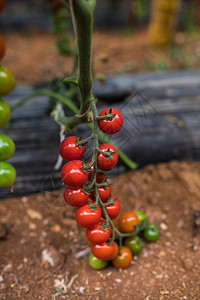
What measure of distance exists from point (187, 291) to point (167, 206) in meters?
0.38

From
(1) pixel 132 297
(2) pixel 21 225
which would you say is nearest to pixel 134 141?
(2) pixel 21 225

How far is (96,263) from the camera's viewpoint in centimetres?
95

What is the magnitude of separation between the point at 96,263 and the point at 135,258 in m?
0.14

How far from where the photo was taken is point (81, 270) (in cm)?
99

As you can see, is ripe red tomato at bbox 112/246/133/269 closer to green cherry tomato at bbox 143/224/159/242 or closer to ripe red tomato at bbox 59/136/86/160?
green cherry tomato at bbox 143/224/159/242

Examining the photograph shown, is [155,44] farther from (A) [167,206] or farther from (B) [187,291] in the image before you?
(B) [187,291]

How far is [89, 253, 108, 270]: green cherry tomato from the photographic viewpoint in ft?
3.11

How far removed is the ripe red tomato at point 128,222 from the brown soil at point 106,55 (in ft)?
4.36

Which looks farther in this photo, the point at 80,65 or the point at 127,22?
the point at 127,22

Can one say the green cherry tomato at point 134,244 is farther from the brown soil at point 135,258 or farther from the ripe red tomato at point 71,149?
the ripe red tomato at point 71,149

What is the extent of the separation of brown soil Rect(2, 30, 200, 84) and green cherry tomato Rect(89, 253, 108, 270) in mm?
1416

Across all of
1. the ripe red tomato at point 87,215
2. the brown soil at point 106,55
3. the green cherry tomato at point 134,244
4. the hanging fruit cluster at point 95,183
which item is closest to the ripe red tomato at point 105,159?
the hanging fruit cluster at point 95,183

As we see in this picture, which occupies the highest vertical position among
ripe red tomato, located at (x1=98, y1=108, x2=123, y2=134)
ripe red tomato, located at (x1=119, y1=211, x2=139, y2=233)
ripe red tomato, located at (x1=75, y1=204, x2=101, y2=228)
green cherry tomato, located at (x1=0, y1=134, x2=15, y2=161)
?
ripe red tomato, located at (x1=98, y1=108, x2=123, y2=134)

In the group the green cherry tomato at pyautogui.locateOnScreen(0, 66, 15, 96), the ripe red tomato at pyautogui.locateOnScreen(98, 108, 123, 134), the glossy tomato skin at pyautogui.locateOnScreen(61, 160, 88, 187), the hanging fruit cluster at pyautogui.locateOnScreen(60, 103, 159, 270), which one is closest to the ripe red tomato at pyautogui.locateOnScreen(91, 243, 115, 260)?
the hanging fruit cluster at pyautogui.locateOnScreen(60, 103, 159, 270)
